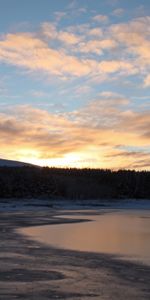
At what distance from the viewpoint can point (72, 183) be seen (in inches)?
2184

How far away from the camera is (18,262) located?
1113cm

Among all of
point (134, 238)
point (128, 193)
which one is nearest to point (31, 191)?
point (128, 193)

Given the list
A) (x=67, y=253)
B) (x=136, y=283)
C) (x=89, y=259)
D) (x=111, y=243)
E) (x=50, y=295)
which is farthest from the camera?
(x=111, y=243)

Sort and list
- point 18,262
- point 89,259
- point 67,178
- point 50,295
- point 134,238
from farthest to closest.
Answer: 1. point 67,178
2. point 134,238
3. point 89,259
4. point 18,262
5. point 50,295

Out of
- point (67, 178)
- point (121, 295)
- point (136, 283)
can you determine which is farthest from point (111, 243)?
point (67, 178)

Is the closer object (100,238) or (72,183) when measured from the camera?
(100,238)

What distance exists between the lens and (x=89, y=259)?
11977 mm

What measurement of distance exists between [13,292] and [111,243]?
7.52 meters

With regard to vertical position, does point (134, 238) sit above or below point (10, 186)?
below

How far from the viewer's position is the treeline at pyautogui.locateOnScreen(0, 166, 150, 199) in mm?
52719

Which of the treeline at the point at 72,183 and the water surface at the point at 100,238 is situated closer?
the water surface at the point at 100,238

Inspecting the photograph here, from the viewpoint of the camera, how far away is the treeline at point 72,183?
52.7 metres

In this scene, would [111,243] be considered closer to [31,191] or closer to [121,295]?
[121,295]

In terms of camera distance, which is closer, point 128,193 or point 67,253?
point 67,253
